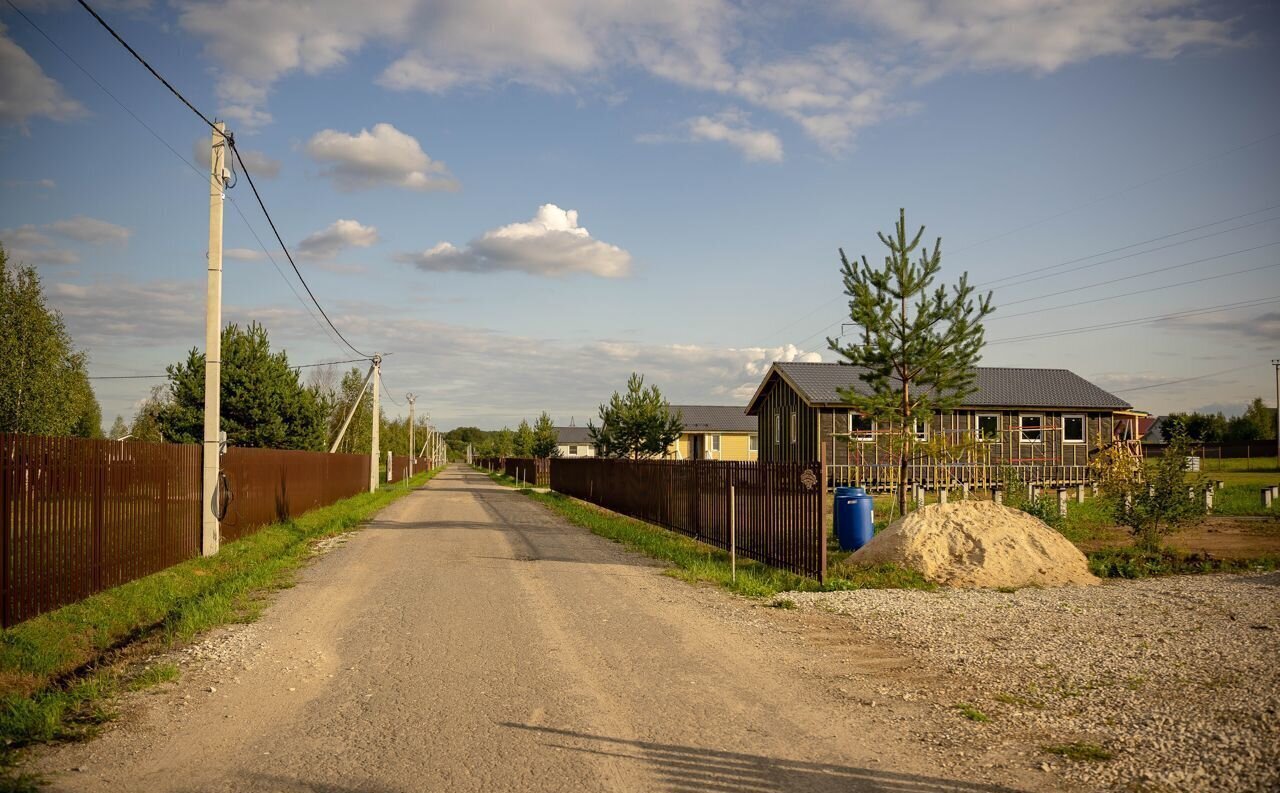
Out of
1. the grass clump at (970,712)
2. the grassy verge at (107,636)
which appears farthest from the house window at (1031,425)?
the grass clump at (970,712)

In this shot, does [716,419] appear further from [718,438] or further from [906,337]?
[906,337]

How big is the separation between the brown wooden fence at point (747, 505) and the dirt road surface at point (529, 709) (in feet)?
7.23

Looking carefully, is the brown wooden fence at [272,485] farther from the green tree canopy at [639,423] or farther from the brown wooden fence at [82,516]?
the green tree canopy at [639,423]

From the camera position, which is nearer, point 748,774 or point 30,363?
point 748,774

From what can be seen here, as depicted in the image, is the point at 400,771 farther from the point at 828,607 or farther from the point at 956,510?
the point at 956,510

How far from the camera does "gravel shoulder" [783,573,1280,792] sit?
4.88 meters

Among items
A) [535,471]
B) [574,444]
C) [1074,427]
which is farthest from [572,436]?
[1074,427]

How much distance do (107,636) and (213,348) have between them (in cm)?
725

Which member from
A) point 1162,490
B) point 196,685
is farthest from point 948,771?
point 1162,490

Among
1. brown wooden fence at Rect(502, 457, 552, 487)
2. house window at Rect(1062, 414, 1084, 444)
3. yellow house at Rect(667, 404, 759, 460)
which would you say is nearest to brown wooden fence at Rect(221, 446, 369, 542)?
brown wooden fence at Rect(502, 457, 552, 487)

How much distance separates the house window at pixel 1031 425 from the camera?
39.4m

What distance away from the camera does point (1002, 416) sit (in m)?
39.1

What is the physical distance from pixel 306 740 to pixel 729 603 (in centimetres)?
600

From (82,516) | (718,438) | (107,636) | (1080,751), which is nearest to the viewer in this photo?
(1080,751)
